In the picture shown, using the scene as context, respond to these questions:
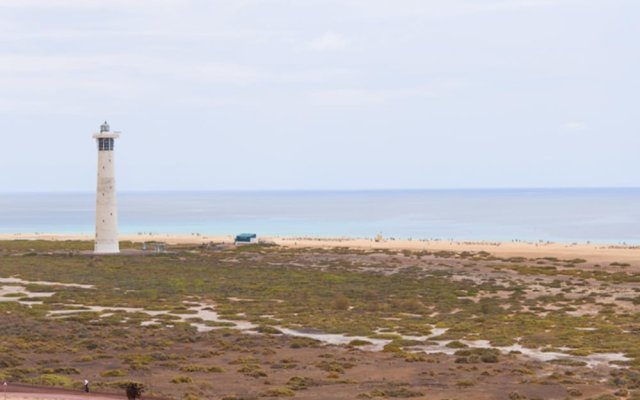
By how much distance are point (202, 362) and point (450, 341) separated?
11.3 metres

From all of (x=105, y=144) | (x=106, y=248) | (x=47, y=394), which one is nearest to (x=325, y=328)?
(x=47, y=394)

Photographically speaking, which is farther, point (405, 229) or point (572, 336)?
point (405, 229)

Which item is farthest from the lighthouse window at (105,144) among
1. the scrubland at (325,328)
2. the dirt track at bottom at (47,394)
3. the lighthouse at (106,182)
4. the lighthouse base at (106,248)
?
the dirt track at bottom at (47,394)

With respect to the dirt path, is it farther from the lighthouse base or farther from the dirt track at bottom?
the lighthouse base

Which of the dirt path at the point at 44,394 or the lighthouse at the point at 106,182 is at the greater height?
the lighthouse at the point at 106,182

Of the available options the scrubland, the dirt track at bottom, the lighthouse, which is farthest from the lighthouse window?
the dirt track at bottom

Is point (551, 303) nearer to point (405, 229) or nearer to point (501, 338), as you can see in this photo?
point (501, 338)

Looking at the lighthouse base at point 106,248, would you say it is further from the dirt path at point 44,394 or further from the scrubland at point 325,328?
the dirt path at point 44,394

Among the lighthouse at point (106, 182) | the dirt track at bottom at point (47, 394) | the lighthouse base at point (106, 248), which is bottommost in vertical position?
the dirt track at bottom at point (47, 394)

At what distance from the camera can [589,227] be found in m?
182

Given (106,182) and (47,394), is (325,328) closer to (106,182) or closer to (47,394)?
Result: (47,394)

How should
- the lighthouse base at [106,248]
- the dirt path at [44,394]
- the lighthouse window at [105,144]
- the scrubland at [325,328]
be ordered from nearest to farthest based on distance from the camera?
the dirt path at [44,394] → the scrubland at [325,328] → the lighthouse window at [105,144] → the lighthouse base at [106,248]

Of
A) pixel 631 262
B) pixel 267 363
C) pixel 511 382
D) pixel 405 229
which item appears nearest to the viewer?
pixel 511 382

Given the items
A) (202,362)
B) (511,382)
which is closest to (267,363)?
(202,362)
